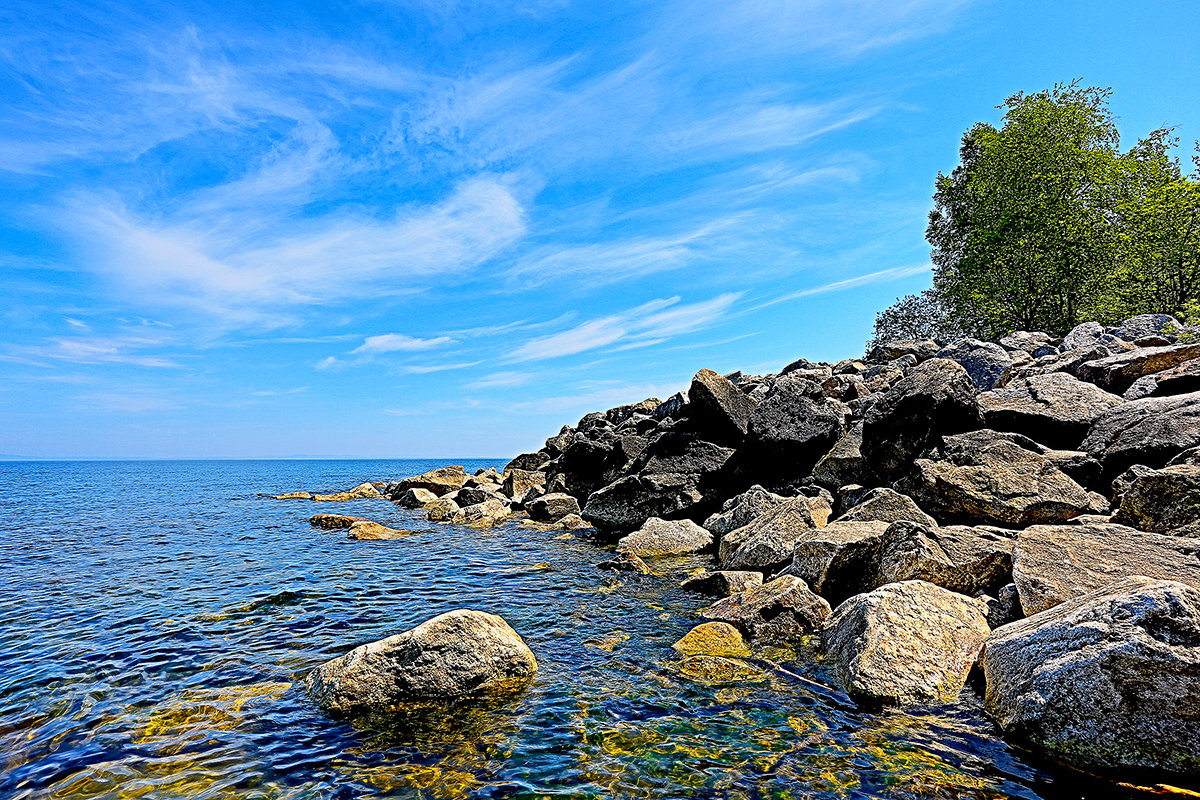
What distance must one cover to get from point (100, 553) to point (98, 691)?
1532cm

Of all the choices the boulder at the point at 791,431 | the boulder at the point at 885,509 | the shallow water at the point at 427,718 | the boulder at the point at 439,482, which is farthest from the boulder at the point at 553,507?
the boulder at the point at 885,509

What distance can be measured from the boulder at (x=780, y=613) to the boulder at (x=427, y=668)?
3.92 metres

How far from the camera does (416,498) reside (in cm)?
3644

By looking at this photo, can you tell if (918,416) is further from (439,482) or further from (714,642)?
(439,482)

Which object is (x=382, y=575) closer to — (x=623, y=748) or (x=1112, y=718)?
(x=623, y=748)

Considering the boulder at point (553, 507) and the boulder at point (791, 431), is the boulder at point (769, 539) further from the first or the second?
the boulder at point (553, 507)

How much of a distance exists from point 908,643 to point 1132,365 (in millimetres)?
14941

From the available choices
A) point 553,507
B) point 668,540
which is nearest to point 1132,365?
point 668,540

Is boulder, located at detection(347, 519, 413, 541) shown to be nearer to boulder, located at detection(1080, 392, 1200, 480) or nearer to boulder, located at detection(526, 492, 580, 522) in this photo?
boulder, located at detection(526, 492, 580, 522)

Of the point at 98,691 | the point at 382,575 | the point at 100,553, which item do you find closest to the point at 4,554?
the point at 100,553

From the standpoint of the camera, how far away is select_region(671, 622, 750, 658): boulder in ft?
32.3

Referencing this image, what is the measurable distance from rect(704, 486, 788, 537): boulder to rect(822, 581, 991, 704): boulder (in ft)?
22.7

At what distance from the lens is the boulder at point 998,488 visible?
39.0 ft

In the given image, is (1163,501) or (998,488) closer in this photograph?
(1163,501)
